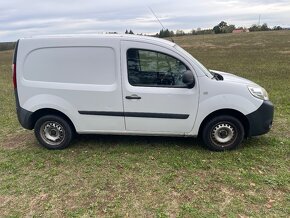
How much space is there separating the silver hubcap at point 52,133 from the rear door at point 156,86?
1.18m

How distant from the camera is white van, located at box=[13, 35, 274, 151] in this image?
4676 millimetres

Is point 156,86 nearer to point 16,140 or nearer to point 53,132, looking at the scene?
point 53,132

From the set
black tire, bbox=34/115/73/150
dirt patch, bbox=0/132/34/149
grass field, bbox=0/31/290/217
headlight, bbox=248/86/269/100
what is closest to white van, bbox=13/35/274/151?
headlight, bbox=248/86/269/100

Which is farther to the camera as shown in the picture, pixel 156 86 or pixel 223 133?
pixel 223 133

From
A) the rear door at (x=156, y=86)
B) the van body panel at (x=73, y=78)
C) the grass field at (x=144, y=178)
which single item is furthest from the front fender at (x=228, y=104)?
the van body panel at (x=73, y=78)

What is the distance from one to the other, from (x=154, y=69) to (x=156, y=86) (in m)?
0.27

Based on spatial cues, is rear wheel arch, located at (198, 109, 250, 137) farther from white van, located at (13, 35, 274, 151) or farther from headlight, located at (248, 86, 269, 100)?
headlight, located at (248, 86, 269, 100)

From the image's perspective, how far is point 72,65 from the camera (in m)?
4.81

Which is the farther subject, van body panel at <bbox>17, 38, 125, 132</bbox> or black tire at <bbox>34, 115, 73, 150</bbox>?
black tire at <bbox>34, 115, 73, 150</bbox>

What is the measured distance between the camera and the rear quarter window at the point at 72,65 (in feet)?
15.5

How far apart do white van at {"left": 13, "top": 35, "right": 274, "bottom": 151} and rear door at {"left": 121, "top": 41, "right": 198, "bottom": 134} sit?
0.01 meters

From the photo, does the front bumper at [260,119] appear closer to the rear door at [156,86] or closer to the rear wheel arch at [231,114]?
the rear wheel arch at [231,114]

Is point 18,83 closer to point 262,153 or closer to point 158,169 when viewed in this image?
point 158,169

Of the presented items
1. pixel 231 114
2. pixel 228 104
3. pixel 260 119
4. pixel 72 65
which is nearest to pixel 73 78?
pixel 72 65
